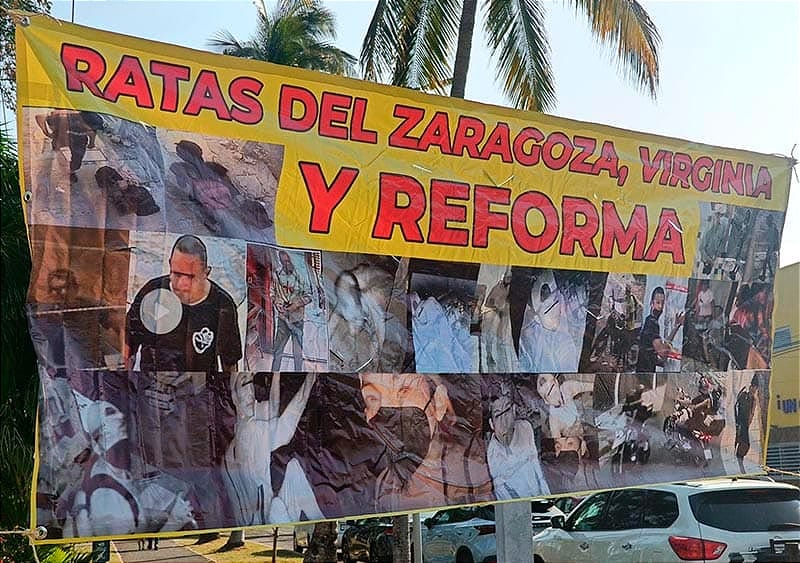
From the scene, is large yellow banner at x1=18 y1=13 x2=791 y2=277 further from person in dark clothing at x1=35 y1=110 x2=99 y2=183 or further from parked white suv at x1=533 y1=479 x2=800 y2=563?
parked white suv at x1=533 y1=479 x2=800 y2=563

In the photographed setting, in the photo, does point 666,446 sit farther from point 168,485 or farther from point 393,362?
point 168,485

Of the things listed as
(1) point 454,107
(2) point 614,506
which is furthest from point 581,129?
(2) point 614,506

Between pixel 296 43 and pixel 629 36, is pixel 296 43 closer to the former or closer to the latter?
pixel 296 43

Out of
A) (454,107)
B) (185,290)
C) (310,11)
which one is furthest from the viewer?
(310,11)

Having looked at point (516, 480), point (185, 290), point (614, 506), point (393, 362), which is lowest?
point (614, 506)

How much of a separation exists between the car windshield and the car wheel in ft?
16.3

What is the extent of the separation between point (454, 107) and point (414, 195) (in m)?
0.76

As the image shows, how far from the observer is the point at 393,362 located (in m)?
6.07

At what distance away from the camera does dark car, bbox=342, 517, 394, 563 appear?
16438 mm

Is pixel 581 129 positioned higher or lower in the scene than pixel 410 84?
lower

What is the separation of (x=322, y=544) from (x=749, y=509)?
6391 mm

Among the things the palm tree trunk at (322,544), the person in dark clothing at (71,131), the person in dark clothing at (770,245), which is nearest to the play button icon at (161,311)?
the person in dark clothing at (71,131)

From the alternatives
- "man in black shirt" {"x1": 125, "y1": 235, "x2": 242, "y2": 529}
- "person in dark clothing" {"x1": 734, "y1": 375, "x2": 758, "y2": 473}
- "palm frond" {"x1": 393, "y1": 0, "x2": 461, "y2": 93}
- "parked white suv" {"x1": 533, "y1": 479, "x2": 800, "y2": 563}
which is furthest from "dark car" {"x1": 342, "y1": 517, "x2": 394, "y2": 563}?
"man in black shirt" {"x1": 125, "y1": 235, "x2": 242, "y2": 529}

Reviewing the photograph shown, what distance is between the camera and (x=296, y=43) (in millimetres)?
17969
